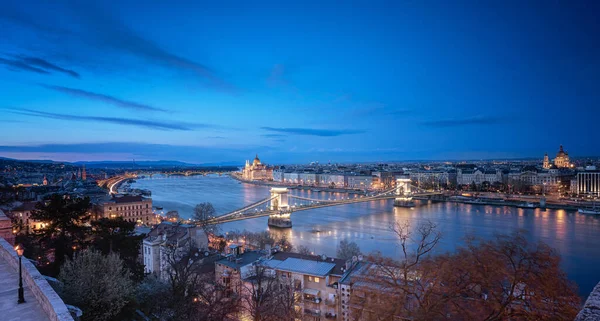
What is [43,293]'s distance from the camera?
2209mm

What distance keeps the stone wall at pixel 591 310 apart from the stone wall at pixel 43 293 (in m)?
2.14

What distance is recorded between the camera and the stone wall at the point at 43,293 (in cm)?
189

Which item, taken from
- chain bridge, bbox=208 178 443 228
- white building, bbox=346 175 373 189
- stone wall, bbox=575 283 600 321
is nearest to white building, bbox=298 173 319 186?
white building, bbox=346 175 373 189

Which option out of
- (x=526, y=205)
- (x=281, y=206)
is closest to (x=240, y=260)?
(x=281, y=206)

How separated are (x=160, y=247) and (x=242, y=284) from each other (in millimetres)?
3290

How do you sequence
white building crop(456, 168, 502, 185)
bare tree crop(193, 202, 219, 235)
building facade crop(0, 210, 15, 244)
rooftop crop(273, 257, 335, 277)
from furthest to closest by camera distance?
white building crop(456, 168, 502, 185), bare tree crop(193, 202, 219, 235), rooftop crop(273, 257, 335, 277), building facade crop(0, 210, 15, 244)

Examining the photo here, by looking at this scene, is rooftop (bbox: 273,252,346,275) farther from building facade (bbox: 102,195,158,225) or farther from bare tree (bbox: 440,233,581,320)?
building facade (bbox: 102,195,158,225)

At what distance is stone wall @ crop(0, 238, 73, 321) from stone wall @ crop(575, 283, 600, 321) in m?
2.14

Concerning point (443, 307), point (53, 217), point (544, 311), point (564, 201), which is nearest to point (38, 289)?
point (443, 307)

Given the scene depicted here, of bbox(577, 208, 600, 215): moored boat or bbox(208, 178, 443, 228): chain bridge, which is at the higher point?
bbox(208, 178, 443, 228): chain bridge

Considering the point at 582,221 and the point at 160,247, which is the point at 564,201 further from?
the point at 160,247

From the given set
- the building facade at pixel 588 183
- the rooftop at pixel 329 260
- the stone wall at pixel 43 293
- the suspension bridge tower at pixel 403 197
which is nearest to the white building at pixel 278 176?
the suspension bridge tower at pixel 403 197

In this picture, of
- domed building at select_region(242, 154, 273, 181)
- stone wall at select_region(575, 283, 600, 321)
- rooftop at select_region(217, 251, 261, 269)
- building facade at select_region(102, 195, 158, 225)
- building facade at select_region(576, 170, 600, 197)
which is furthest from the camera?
domed building at select_region(242, 154, 273, 181)

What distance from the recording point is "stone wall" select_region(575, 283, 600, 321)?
1.12 m
